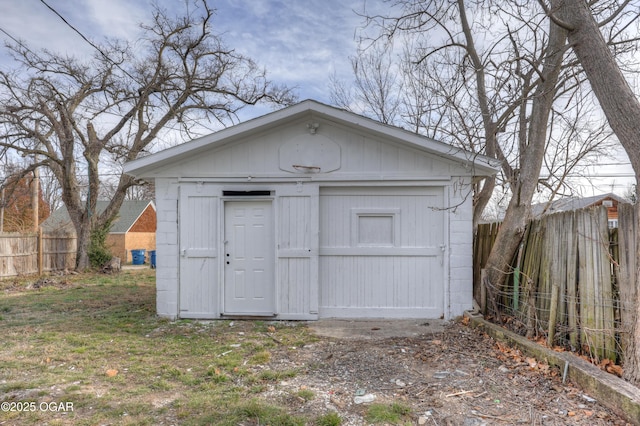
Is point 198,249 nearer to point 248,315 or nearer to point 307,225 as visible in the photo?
point 248,315

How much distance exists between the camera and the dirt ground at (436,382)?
2926 mm

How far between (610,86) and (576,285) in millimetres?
1944

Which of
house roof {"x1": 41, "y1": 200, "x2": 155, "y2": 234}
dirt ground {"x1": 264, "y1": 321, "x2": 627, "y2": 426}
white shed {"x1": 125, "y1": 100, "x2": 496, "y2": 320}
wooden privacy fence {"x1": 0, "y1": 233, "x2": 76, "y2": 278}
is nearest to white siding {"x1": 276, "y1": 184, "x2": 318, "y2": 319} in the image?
white shed {"x1": 125, "y1": 100, "x2": 496, "y2": 320}

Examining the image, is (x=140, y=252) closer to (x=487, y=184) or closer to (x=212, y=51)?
(x=212, y=51)

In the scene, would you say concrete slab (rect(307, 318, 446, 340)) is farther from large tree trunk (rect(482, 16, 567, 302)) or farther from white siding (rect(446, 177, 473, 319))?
large tree trunk (rect(482, 16, 567, 302))

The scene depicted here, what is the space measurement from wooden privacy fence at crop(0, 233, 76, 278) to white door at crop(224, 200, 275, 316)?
983cm

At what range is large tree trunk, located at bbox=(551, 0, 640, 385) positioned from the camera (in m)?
3.03

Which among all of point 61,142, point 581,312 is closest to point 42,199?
point 61,142

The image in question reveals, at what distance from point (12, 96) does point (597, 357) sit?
1736 centimetres

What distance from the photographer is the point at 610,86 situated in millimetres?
3297

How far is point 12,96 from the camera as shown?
1312cm

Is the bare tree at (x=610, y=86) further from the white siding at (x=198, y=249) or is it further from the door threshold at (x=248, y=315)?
the white siding at (x=198, y=249)

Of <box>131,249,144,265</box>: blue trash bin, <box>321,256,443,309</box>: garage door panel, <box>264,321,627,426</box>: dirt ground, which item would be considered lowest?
<box>131,249,144,265</box>: blue trash bin

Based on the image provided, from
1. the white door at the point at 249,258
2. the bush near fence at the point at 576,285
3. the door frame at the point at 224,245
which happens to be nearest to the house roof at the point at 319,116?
the door frame at the point at 224,245
